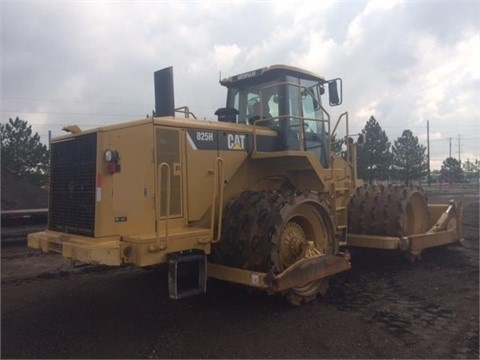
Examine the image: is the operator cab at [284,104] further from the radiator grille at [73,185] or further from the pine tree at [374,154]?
the pine tree at [374,154]

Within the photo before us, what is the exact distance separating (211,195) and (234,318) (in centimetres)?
164

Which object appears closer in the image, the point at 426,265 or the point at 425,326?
the point at 425,326

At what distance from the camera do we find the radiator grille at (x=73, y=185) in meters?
5.66

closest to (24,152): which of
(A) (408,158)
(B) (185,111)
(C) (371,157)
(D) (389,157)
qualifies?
(B) (185,111)

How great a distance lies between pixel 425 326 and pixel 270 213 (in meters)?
2.28

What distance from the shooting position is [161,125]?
5.88m

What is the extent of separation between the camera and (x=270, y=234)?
19.2 ft

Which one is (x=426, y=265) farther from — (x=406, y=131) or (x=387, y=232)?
(x=406, y=131)

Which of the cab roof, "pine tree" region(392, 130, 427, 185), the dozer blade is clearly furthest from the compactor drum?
"pine tree" region(392, 130, 427, 185)

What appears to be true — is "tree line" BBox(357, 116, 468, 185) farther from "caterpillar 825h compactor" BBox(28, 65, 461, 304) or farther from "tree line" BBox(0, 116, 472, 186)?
"caterpillar 825h compactor" BBox(28, 65, 461, 304)

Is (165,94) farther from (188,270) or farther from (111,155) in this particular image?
(188,270)

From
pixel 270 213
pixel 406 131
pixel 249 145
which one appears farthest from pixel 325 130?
pixel 406 131

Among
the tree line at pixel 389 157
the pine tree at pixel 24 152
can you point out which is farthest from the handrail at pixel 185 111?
the tree line at pixel 389 157

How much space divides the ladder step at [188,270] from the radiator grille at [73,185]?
1075 millimetres
